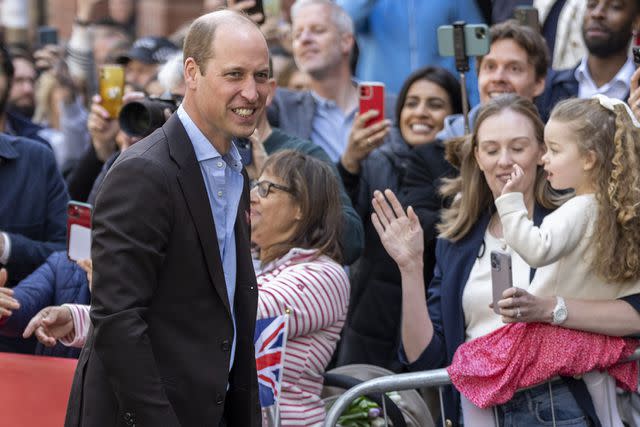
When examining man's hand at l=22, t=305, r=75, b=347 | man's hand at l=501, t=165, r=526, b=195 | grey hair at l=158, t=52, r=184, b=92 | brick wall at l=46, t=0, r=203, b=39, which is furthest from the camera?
brick wall at l=46, t=0, r=203, b=39

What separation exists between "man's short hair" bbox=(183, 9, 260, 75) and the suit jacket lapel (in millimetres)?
206

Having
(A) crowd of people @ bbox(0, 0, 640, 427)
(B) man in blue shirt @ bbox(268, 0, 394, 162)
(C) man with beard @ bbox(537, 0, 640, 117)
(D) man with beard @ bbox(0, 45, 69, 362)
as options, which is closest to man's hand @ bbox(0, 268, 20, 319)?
(A) crowd of people @ bbox(0, 0, 640, 427)

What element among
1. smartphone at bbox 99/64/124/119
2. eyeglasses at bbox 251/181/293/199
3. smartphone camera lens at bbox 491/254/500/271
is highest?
smartphone at bbox 99/64/124/119

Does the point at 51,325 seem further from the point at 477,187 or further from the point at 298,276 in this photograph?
the point at 477,187

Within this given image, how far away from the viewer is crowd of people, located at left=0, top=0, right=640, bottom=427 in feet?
11.2

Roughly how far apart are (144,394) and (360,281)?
2.72m

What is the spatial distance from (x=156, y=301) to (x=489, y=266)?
1.74 metres

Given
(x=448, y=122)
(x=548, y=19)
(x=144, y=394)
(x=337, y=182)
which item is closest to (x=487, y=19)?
(x=548, y=19)

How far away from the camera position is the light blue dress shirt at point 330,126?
22.2 feet

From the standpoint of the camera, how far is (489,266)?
475cm

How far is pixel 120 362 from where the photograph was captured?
3268 millimetres

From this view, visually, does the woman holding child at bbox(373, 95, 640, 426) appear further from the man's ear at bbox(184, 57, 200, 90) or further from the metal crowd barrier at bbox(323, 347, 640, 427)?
the man's ear at bbox(184, 57, 200, 90)

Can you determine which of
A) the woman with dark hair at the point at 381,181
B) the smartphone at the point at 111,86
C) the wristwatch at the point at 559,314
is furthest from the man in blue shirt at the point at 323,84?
the wristwatch at the point at 559,314

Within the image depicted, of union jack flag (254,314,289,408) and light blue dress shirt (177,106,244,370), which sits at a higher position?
light blue dress shirt (177,106,244,370)
